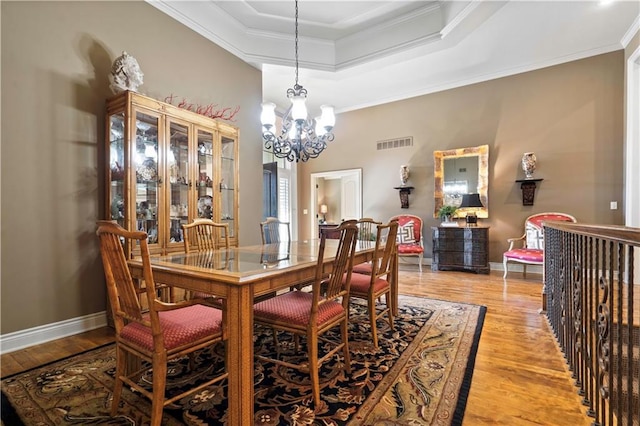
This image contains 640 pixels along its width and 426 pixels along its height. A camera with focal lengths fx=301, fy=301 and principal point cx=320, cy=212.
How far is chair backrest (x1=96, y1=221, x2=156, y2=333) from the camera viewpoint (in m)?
1.29

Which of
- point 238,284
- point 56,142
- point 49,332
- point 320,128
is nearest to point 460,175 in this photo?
point 320,128

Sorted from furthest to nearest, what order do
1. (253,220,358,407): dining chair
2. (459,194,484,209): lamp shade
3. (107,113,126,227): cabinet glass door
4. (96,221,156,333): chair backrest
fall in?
(459,194,484,209): lamp shade → (107,113,126,227): cabinet glass door → (253,220,358,407): dining chair → (96,221,156,333): chair backrest

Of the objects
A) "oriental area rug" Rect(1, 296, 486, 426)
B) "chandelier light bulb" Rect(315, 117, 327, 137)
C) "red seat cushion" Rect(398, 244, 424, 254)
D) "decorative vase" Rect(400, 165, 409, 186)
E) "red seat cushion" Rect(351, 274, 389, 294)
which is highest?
"chandelier light bulb" Rect(315, 117, 327, 137)

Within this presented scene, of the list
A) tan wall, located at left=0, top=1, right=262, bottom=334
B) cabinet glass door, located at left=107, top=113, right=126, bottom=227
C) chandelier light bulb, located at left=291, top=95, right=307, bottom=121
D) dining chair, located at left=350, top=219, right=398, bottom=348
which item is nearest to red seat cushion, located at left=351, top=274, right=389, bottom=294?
dining chair, located at left=350, top=219, right=398, bottom=348

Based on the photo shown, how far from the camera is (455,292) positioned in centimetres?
390

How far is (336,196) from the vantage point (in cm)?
907

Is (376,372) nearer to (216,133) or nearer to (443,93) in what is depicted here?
(216,133)

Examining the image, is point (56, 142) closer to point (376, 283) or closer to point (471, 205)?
point (376, 283)

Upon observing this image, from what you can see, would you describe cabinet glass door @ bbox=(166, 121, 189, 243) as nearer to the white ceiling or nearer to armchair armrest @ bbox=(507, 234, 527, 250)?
the white ceiling

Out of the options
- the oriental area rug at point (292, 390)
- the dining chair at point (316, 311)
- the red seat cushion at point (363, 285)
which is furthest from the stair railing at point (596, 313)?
the red seat cushion at point (363, 285)

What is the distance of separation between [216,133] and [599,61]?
558 cm

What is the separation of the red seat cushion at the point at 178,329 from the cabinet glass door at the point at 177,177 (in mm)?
1548

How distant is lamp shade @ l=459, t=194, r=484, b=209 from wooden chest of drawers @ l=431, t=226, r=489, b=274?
366 millimetres

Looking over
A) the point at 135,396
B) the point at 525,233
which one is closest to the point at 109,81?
the point at 135,396
